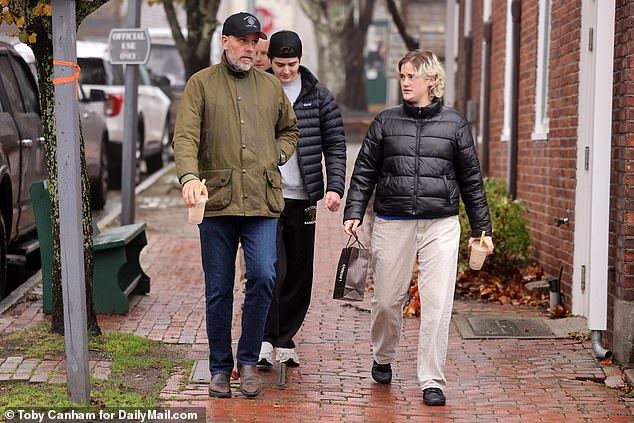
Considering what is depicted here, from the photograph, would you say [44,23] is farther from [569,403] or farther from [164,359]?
[569,403]

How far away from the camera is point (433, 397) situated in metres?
6.40

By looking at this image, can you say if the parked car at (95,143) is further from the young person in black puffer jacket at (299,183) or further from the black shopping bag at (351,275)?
the black shopping bag at (351,275)

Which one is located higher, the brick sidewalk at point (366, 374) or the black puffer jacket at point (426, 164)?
the black puffer jacket at point (426, 164)

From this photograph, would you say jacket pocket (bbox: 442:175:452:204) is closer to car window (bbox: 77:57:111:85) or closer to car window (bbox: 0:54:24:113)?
car window (bbox: 0:54:24:113)

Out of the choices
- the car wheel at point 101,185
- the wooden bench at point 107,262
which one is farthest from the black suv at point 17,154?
the car wheel at point 101,185

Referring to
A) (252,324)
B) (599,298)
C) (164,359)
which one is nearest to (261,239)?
(252,324)

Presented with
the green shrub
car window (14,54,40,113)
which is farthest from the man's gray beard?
car window (14,54,40,113)

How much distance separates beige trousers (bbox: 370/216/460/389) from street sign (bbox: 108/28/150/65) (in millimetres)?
5688

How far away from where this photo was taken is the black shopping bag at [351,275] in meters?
6.69

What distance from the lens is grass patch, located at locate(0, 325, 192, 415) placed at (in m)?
6.08

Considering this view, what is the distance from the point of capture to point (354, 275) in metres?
6.72

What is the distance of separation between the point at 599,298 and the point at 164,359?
2653 mm

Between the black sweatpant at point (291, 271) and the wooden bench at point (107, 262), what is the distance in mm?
1862

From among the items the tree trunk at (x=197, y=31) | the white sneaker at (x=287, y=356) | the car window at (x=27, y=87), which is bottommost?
the white sneaker at (x=287, y=356)
